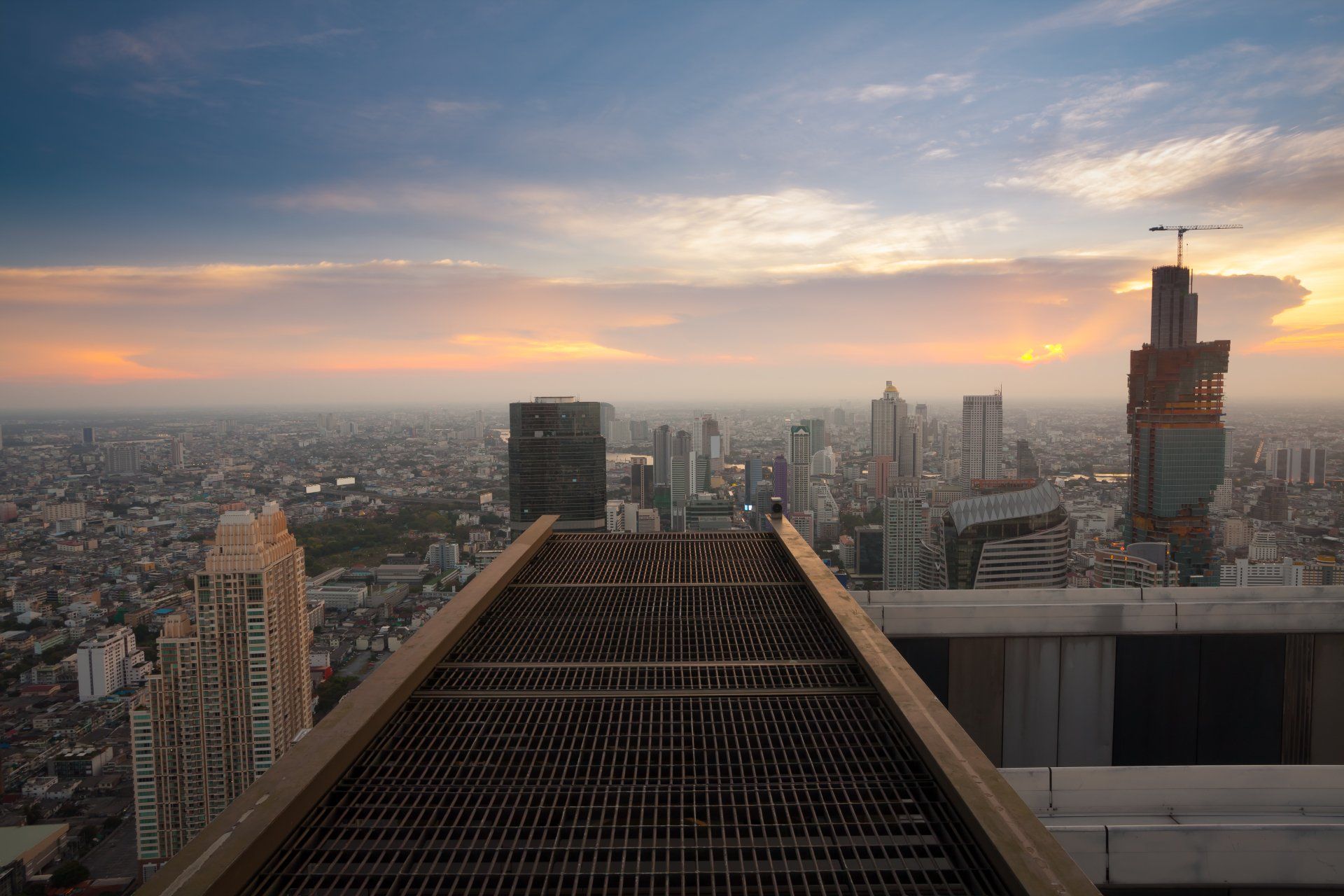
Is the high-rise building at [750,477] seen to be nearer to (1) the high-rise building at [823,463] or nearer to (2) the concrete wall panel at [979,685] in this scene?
(1) the high-rise building at [823,463]

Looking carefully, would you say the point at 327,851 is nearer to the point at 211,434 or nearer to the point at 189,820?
the point at 189,820

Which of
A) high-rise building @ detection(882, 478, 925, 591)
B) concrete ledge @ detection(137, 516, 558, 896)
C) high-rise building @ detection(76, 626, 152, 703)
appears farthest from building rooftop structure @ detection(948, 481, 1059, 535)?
high-rise building @ detection(76, 626, 152, 703)

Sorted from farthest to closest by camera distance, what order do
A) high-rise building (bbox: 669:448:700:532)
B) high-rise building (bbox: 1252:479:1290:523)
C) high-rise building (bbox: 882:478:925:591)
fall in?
high-rise building (bbox: 669:448:700:532) < high-rise building (bbox: 882:478:925:591) < high-rise building (bbox: 1252:479:1290:523)

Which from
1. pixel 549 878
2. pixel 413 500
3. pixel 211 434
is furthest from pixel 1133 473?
pixel 211 434

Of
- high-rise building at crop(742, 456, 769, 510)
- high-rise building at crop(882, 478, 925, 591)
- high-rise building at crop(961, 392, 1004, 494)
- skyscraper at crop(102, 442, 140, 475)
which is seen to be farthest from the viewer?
high-rise building at crop(742, 456, 769, 510)

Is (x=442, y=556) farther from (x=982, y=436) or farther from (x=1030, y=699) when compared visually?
(x=982, y=436)

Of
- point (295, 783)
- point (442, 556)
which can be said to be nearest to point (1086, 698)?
point (295, 783)

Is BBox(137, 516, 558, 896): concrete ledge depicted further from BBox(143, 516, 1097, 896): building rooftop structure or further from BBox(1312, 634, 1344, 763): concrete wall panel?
BBox(1312, 634, 1344, 763): concrete wall panel
